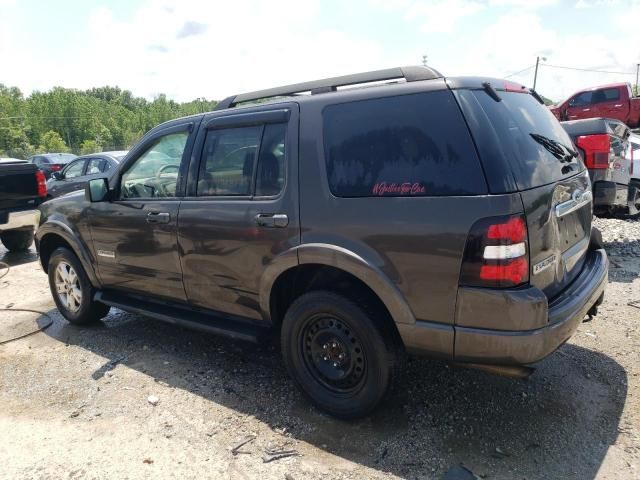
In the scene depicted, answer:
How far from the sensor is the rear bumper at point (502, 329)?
239 cm

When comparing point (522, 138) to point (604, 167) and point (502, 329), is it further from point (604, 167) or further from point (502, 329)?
point (604, 167)

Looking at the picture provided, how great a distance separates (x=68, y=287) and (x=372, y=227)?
12.0ft

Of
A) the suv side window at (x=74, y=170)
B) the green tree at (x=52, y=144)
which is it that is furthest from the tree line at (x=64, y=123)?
the suv side window at (x=74, y=170)

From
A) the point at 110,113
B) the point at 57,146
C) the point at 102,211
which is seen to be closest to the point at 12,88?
the point at 110,113

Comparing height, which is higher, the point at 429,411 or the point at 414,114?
the point at 414,114

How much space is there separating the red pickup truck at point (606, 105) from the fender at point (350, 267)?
1625cm

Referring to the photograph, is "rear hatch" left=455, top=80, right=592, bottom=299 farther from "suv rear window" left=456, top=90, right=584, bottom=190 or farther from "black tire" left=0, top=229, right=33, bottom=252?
"black tire" left=0, top=229, right=33, bottom=252

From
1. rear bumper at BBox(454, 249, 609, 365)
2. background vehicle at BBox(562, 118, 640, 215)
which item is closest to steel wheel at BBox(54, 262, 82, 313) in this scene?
rear bumper at BBox(454, 249, 609, 365)

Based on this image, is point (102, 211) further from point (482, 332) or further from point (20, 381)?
point (482, 332)

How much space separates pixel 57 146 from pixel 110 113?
1306 inches

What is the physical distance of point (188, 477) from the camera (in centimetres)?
268

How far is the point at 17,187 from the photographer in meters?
8.05

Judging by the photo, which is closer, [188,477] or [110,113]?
[188,477]

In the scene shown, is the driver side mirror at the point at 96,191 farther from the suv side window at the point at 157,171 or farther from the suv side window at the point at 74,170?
the suv side window at the point at 74,170
